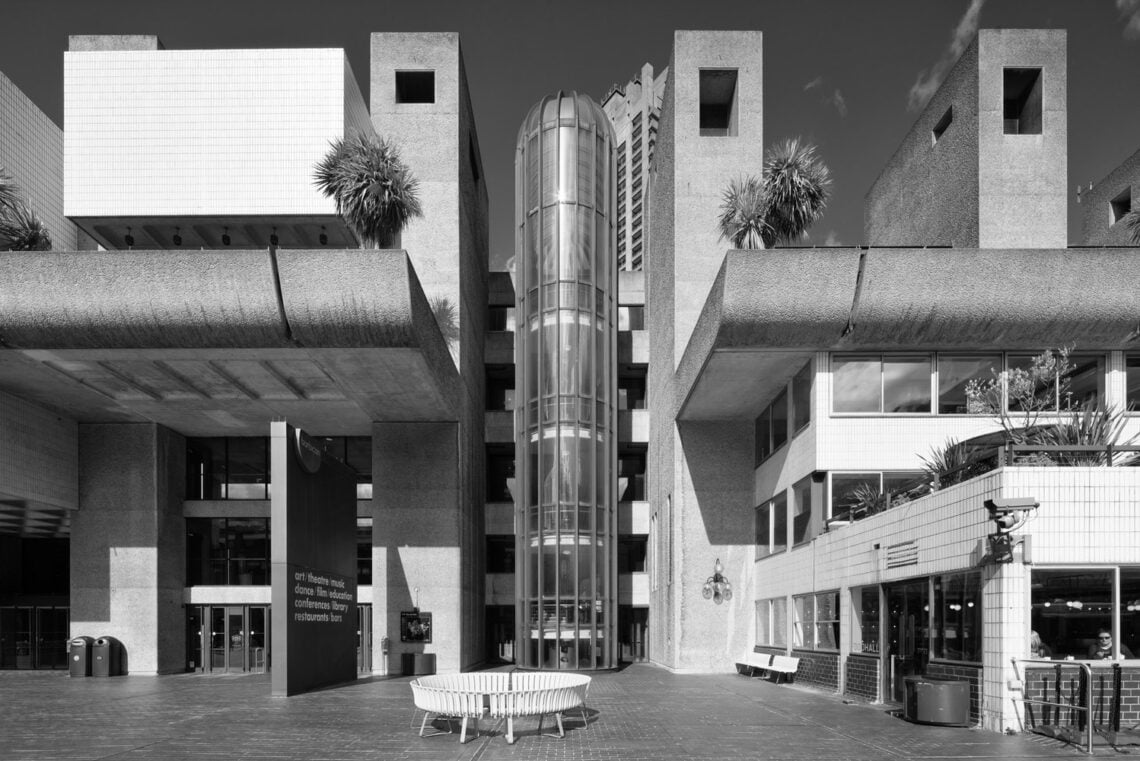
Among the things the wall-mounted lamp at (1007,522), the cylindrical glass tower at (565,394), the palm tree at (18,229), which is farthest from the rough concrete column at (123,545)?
the wall-mounted lamp at (1007,522)

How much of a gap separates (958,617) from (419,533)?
1738cm

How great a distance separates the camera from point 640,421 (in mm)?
38906

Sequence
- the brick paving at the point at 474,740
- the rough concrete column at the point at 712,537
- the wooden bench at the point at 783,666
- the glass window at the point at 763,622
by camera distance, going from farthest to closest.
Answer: the rough concrete column at the point at 712,537, the glass window at the point at 763,622, the wooden bench at the point at 783,666, the brick paving at the point at 474,740

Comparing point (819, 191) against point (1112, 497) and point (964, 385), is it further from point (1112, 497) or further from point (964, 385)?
point (1112, 497)

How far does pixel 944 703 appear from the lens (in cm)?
1475

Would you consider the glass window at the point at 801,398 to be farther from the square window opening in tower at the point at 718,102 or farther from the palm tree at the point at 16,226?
the palm tree at the point at 16,226

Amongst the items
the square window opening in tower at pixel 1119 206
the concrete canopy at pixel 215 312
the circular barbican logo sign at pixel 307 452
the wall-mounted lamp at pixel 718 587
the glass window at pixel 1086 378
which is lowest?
the wall-mounted lamp at pixel 718 587

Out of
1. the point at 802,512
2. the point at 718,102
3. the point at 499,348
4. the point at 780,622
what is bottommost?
the point at 780,622

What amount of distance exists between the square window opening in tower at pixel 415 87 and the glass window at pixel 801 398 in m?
15.5

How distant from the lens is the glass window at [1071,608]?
14086 mm

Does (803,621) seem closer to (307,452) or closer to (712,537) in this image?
(712,537)

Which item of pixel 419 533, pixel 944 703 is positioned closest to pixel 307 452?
pixel 419 533

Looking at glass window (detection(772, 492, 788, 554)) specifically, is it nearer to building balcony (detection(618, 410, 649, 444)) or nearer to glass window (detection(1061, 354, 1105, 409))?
glass window (detection(1061, 354, 1105, 409))

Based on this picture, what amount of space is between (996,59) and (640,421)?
1785 cm
